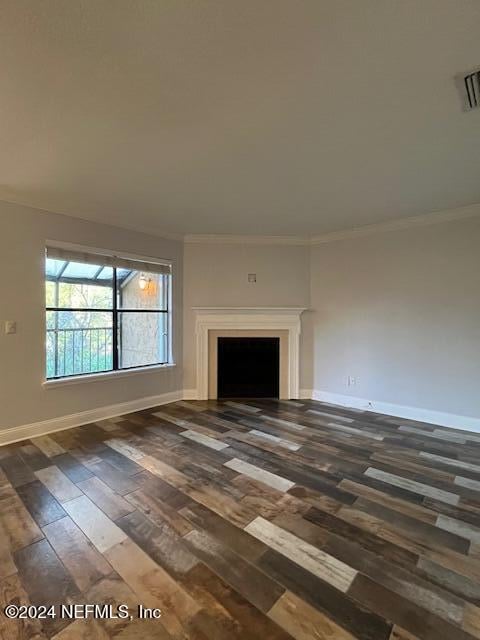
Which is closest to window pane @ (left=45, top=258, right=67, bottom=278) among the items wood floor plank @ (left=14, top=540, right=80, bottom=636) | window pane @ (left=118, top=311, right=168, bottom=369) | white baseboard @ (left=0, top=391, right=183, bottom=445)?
window pane @ (left=118, top=311, right=168, bottom=369)

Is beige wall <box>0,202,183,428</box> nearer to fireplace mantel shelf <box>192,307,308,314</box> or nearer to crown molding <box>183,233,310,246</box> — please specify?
crown molding <box>183,233,310,246</box>

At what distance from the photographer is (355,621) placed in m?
1.30

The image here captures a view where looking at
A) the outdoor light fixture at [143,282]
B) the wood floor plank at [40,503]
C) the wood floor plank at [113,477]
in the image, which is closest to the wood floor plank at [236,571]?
the wood floor plank at [113,477]

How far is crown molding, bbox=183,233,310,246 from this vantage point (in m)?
4.61

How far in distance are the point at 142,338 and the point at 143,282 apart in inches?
31.8

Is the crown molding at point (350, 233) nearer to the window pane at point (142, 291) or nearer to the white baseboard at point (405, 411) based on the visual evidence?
the window pane at point (142, 291)

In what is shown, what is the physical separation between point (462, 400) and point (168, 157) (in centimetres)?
405

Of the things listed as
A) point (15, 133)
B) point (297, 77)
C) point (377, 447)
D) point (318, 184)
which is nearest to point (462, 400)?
point (377, 447)

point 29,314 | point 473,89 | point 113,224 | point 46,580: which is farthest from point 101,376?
point 473,89

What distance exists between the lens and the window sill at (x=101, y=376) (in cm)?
341

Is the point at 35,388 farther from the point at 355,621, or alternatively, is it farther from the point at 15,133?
the point at 355,621

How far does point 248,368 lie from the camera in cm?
482

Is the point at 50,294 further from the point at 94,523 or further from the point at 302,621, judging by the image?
the point at 302,621

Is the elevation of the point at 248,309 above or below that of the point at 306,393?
above
